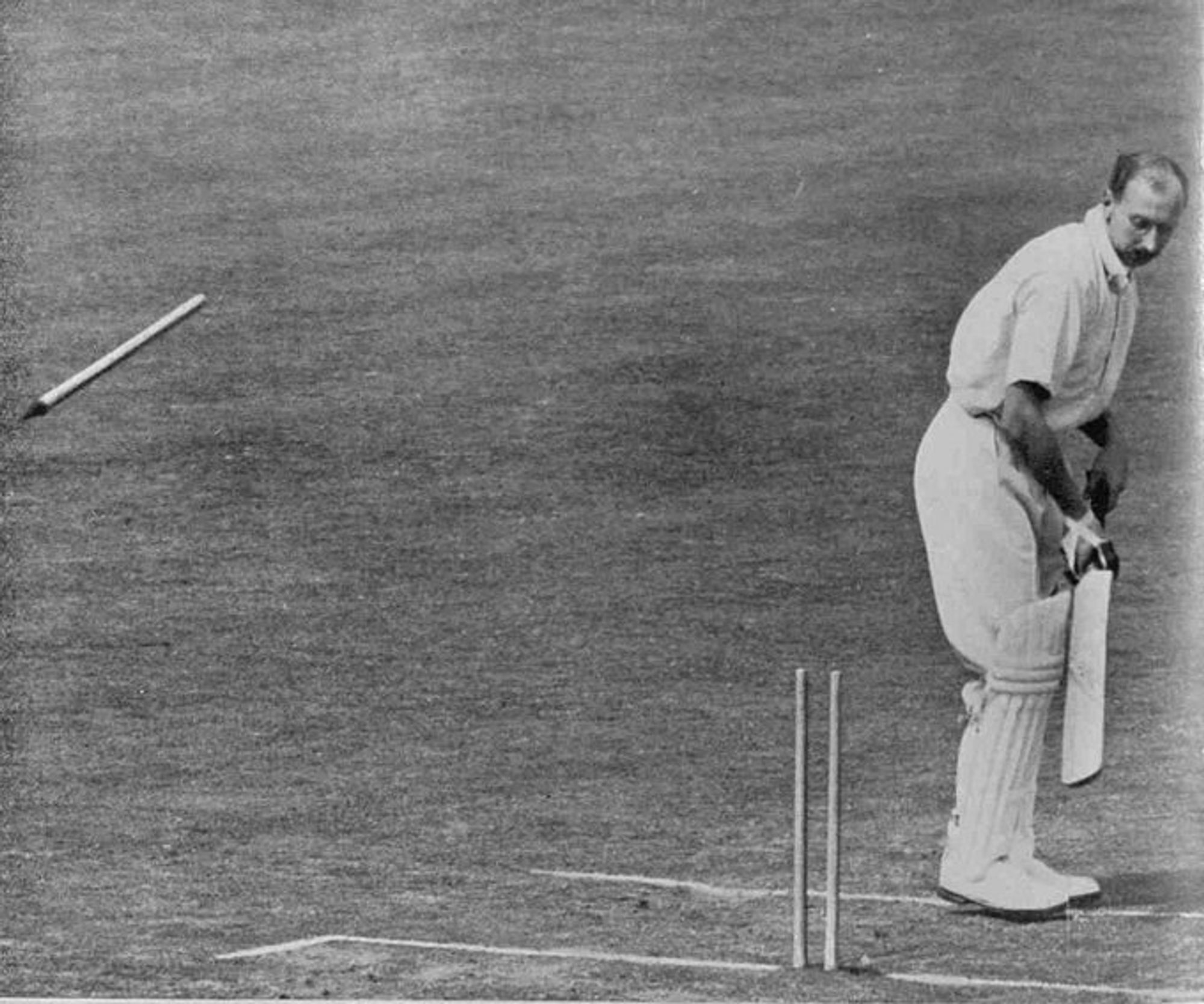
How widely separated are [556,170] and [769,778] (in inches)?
99.3

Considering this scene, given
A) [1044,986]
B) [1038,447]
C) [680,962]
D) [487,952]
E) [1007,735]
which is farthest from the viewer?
[1007,735]

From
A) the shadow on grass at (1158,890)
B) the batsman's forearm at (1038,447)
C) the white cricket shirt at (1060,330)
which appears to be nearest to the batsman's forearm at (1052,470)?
the batsman's forearm at (1038,447)

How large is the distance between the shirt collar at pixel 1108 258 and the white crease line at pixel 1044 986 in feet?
6.67

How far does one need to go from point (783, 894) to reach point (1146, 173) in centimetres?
236

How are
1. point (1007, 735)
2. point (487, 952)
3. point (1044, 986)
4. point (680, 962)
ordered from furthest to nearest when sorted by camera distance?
1. point (1007, 735)
2. point (487, 952)
3. point (680, 962)
4. point (1044, 986)

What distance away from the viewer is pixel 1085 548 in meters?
9.49

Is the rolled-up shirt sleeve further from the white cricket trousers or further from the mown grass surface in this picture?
the mown grass surface

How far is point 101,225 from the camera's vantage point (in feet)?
37.6

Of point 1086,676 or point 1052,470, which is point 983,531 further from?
point 1086,676

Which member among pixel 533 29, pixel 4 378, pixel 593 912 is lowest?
pixel 593 912

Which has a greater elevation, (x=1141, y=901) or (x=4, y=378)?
(x=4, y=378)

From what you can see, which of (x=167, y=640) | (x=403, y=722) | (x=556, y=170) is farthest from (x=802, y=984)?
(x=556, y=170)

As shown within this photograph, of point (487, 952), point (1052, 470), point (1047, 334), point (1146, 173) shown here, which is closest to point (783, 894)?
point (487, 952)

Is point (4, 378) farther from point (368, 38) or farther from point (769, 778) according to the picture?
point (769, 778)
